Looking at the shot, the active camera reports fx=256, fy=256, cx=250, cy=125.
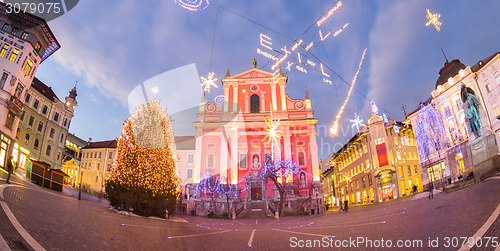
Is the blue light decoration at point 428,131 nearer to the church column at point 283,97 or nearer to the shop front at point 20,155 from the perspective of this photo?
the church column at point 283,97

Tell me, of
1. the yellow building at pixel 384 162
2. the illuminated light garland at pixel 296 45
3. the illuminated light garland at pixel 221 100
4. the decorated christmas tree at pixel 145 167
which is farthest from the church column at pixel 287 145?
the illuminated light garland at pixel 296 45

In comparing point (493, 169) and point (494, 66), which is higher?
point (494, 66)

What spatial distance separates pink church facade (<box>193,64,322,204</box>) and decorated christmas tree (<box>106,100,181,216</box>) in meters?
19.9

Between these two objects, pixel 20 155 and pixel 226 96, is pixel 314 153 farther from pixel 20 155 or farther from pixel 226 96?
pixel 20 155

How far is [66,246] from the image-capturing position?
18.1 ft

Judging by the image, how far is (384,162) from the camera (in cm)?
4641

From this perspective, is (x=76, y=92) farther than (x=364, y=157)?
Yes

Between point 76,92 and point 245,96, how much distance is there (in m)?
38.9

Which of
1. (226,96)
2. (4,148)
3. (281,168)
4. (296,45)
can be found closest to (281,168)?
(281,168)

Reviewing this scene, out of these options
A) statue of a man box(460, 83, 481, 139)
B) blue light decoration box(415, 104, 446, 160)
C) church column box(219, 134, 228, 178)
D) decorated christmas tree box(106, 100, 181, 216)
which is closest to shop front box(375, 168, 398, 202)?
blue light decoration box(415, 104, 446, 160)

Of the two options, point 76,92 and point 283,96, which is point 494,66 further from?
point 76,92

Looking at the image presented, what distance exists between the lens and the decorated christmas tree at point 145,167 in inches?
642

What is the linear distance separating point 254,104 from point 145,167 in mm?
28634

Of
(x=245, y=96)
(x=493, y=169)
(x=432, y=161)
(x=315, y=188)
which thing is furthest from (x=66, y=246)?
(x=432, y=161)
